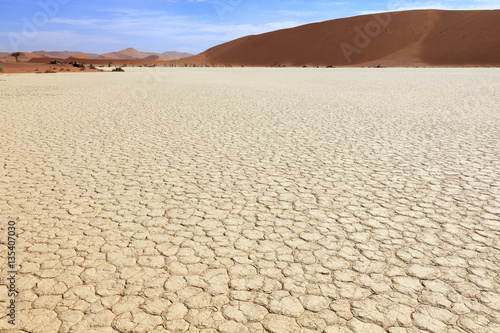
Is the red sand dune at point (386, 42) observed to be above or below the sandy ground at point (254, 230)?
above

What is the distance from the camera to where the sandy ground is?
7.38 ft

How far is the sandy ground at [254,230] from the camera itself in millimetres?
2250

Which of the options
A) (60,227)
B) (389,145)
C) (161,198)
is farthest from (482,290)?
(389,145)

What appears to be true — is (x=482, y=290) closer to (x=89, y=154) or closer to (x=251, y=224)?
(x=251, y=224)

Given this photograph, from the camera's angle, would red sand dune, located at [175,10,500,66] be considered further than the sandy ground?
Yes
